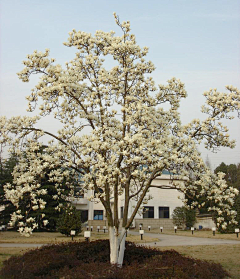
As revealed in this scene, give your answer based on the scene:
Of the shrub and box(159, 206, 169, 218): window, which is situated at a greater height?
box(159, 206, 169, 218): window

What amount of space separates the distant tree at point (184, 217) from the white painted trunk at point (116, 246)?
28884 millimetres

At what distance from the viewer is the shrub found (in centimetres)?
696

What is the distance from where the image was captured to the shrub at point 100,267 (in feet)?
22.9

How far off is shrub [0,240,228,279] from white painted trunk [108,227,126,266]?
14.3 inches

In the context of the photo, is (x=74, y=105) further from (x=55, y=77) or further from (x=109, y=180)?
(x=109, y=180)

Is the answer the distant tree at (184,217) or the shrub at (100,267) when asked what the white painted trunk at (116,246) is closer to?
the shrub at (100,267)

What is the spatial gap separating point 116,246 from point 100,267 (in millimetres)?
1186

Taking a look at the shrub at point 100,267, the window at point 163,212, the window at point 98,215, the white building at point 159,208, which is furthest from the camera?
the window at point 98,215

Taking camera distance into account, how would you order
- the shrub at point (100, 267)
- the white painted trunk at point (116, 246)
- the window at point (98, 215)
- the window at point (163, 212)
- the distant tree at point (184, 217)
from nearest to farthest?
1. the shrub at point (100, 267)
2. the white painted trunk at point (116, 246)
3. the distant tree at point (184, 217)
4. the window at point (163, 212)
5. the window at point (98, 215)

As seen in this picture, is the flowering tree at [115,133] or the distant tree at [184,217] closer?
the flowering tree at [115,133]

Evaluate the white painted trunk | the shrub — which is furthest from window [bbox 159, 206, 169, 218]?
the white painted trunk

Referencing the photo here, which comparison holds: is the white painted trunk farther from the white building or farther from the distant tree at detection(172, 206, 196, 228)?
the white building

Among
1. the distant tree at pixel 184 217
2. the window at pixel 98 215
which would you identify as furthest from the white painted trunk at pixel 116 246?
the window at pixel 98 215

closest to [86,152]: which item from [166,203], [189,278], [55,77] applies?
[55,77]
